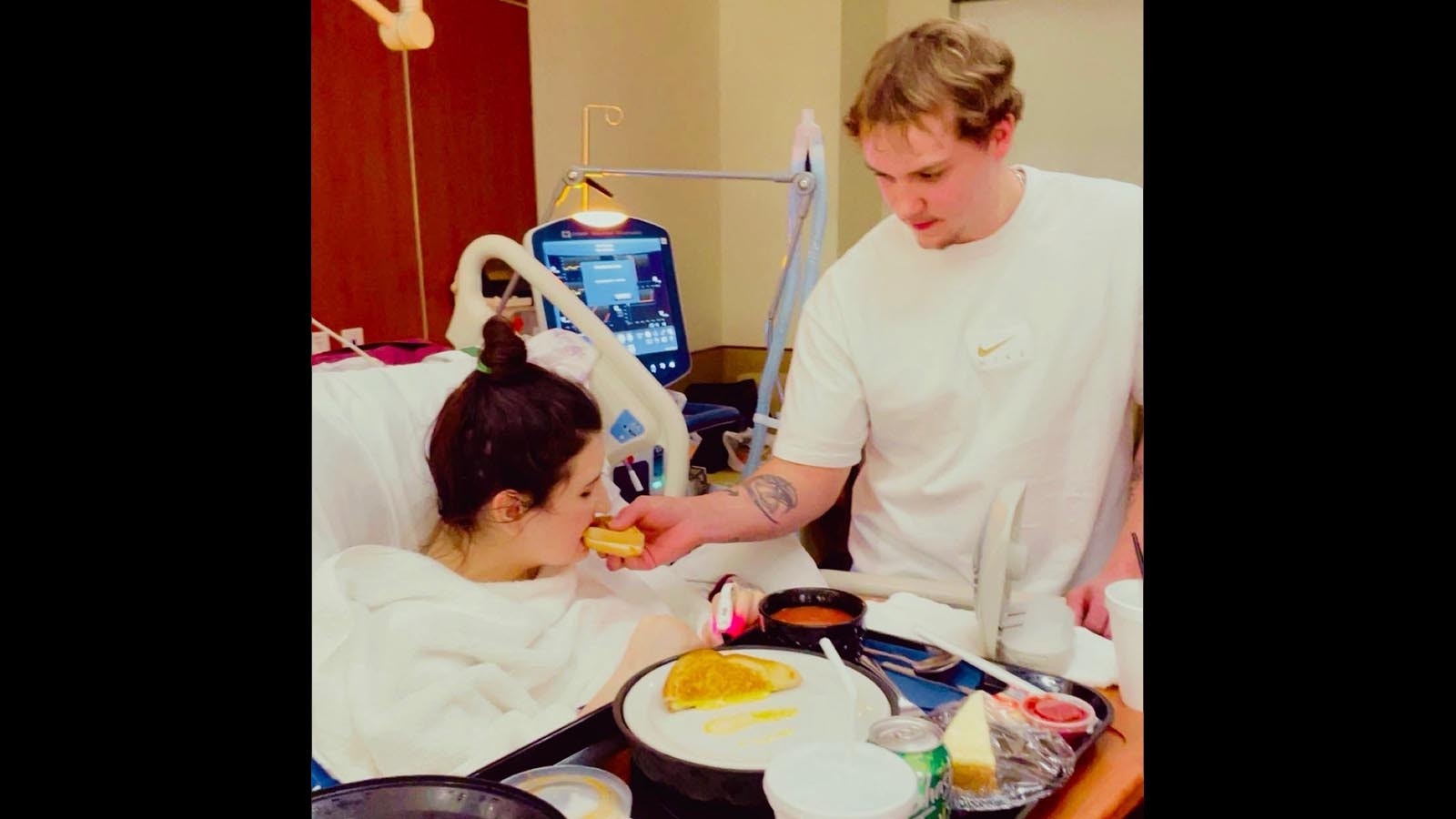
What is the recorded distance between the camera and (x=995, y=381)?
1796 millimetres

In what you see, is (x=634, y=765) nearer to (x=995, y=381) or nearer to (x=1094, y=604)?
(x=1094, y=604)

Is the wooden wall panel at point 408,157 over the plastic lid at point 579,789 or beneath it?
over

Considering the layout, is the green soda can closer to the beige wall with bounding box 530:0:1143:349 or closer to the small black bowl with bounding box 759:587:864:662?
the small black bowl with bounding box 759:587:864:662

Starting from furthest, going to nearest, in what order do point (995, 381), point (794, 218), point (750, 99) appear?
point (750, 99)
point (794, 218)
point (995, 381)

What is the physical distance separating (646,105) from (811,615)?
335cm

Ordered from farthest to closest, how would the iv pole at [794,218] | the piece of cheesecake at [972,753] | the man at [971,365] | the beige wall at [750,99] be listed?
the beige wall at [750,99]
the iv pole at [794,218]
the man at [971,365]
the piece of cheesecake at [972,753]

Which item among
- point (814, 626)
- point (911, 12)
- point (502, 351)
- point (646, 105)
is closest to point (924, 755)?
point (814, 626)

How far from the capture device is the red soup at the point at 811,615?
120cm

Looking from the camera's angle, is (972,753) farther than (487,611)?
No

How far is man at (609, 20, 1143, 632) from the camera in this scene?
171 cm

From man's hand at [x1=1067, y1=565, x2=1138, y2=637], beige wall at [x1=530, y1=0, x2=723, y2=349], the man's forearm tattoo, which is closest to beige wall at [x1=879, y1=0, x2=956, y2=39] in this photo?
beige wall at [x1=530, y1=0, x2=723, y2=349]

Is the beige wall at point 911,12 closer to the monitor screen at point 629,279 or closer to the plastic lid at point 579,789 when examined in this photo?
the monitor screen at point 629,279

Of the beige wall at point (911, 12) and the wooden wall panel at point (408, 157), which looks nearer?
the wooden wall panel at point (408, 157)

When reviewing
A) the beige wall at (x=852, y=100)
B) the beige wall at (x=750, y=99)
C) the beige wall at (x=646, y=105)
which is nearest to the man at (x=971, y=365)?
the beige wall at (x=646, y=105)
